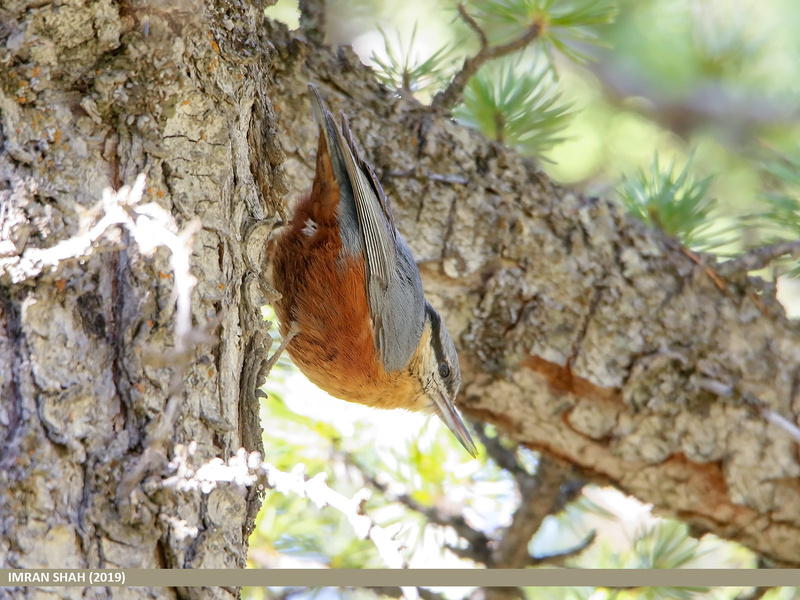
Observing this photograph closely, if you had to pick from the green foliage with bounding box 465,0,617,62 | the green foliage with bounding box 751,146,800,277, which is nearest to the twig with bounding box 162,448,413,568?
the green foliage with bounding box 465,0,617,62

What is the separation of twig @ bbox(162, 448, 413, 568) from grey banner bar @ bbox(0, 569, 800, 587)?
7 cm

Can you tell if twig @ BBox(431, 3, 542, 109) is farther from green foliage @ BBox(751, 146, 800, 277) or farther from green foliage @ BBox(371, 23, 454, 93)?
green foliage @ BBox(751, 146, 800, 277)

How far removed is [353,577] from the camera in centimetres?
118

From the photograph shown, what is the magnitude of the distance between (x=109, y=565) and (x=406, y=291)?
1.33 metres

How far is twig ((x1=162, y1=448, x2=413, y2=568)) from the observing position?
3.35 ft

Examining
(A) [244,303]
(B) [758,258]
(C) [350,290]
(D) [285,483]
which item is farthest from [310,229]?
(B) [758,258]

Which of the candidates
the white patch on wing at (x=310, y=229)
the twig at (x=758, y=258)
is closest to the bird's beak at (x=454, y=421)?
the white patch on wing at (x=310, y=229)

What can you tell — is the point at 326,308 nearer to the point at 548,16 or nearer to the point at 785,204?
the point at 548,16

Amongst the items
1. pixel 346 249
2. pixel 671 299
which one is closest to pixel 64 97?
pixel 346 249

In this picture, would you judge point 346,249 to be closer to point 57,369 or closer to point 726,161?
point 57,369

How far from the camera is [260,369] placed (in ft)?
4.85

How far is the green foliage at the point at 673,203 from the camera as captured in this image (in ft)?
8.83

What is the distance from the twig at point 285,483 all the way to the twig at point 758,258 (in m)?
1.97

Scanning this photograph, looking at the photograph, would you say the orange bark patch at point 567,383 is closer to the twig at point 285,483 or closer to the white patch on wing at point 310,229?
→ the white patch on wing at point 310,229
